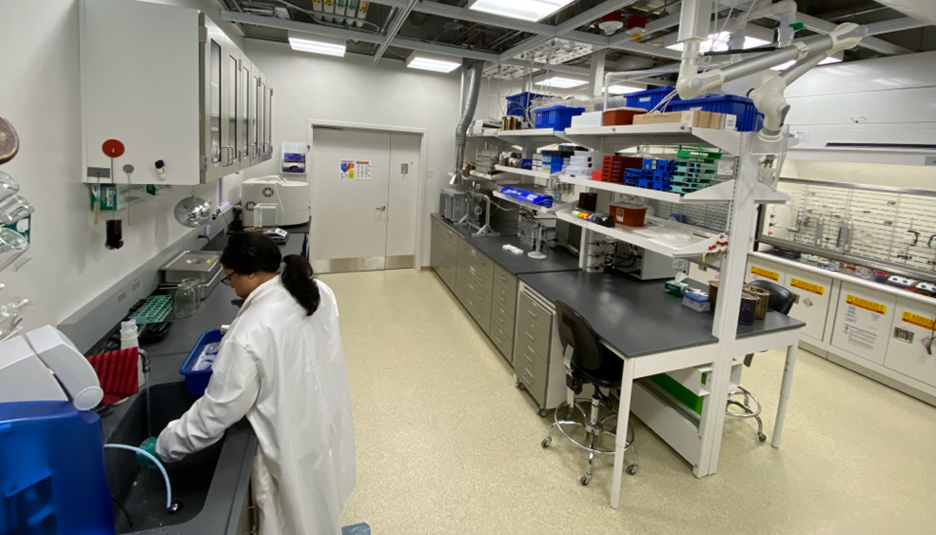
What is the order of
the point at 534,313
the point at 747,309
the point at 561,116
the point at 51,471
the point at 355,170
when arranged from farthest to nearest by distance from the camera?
the point at 355,170, the point at 561,116, the point at 534,313, the point at 747,309, the point at 51,471

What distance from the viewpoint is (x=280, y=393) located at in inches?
55.0

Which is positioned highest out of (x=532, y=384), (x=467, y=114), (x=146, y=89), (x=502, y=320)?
(x=467, y=114)

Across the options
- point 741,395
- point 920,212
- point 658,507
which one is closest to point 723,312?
point 658,507

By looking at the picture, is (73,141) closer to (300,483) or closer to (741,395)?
(300,483)

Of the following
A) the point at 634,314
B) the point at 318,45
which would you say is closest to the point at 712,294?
the point at 634,314

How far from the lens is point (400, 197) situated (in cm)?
636

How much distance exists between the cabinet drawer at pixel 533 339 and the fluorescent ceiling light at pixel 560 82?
3.64 m

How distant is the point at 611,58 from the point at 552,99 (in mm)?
1520

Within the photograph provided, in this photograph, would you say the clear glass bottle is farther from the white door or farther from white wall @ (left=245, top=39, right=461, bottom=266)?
the white door

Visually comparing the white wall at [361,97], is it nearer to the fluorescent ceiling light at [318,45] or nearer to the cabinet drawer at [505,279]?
the fluorescent ceiling light at [318,45]

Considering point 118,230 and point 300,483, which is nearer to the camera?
point 300,483

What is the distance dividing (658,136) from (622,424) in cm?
174

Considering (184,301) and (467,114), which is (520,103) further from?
(184,301)

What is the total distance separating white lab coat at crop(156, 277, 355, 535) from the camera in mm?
1328
